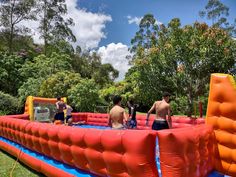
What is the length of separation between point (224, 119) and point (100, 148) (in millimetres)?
2330

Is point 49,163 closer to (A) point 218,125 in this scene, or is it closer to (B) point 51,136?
(B) point 51,136

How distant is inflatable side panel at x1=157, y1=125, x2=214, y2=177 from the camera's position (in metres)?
4.22

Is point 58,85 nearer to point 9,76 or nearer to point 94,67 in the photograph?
point 9,76

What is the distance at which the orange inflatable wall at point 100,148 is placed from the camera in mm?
4207

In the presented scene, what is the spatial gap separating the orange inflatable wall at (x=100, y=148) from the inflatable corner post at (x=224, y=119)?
197cm

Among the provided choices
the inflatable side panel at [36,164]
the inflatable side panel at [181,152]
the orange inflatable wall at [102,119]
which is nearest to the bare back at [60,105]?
the orange inflatable wall at [102,119]

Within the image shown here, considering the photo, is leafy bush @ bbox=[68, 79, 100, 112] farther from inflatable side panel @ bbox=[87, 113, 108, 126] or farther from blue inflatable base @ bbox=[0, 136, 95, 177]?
blue inflatable base @ bbox=[0, 136, 95, 177]

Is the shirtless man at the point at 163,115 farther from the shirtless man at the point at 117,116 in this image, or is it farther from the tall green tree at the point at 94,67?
the tall green tree at the point at 94,67

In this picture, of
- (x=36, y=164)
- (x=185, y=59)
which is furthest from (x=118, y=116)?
(x=185, y=59)

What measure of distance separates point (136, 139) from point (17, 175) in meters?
3.56

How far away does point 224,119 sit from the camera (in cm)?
567

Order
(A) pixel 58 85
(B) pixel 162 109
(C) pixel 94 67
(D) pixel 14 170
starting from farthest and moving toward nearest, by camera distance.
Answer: (C) pixel 94 67, (A) pixel 58 85, (D) pixel 14 170, (B) pixel 162 109

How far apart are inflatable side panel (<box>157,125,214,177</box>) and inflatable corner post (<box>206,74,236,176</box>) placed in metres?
0.86

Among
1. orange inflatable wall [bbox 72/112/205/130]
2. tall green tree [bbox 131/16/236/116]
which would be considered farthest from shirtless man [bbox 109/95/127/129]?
tall green tree [bbox 131/16/236/116]
